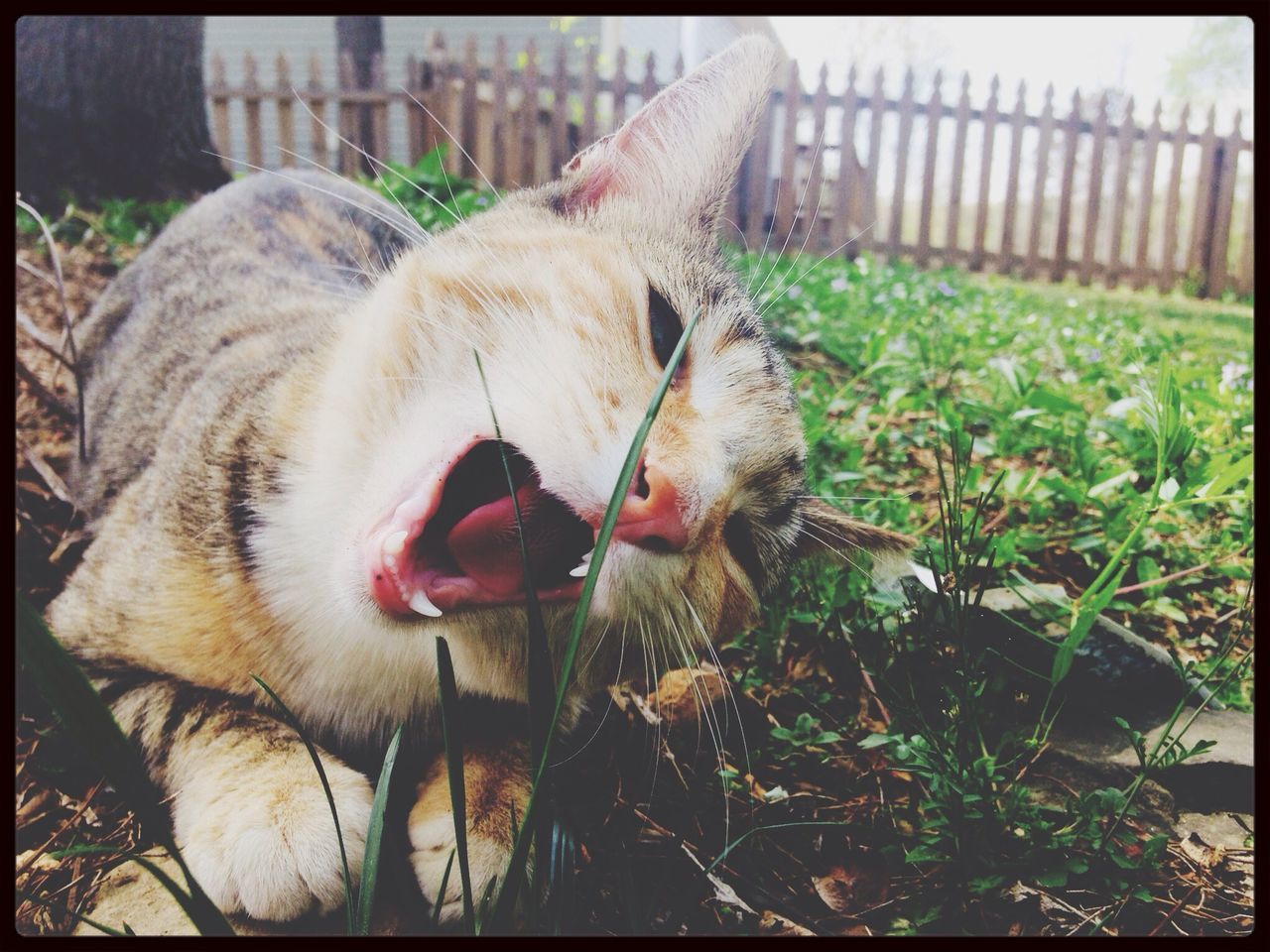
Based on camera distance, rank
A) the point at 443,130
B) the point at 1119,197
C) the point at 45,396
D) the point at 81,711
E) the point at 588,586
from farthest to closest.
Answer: the point at 1119,197 < the point at 443,130 < the point at 45,396 < the point at 588,586 < the point at 81,711

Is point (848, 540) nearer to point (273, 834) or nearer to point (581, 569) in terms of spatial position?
point (581, 569)

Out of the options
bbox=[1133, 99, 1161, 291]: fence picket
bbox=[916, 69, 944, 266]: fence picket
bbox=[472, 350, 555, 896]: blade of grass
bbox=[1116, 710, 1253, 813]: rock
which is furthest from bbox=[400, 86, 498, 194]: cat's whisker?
bbox=[1116, 710, 1253, 813]: rock

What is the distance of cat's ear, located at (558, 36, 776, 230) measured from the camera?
64.7 inches

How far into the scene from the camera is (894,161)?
2777 millimetres

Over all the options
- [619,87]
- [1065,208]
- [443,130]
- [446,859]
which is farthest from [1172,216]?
[446,859]

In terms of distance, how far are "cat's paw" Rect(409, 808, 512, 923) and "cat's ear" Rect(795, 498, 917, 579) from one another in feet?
2.52

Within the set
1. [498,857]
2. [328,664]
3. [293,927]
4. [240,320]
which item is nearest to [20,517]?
[240,320]

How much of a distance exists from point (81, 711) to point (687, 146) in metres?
1.48

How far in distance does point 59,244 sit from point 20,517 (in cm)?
185

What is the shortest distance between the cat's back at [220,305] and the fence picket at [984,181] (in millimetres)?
1599

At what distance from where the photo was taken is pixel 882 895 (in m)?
1.19

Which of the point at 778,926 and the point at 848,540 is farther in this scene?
the point at 848,540

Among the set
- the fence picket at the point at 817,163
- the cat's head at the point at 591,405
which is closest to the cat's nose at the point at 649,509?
the cat's head at the point at 591,405

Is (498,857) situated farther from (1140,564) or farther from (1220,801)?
(1140,564)
